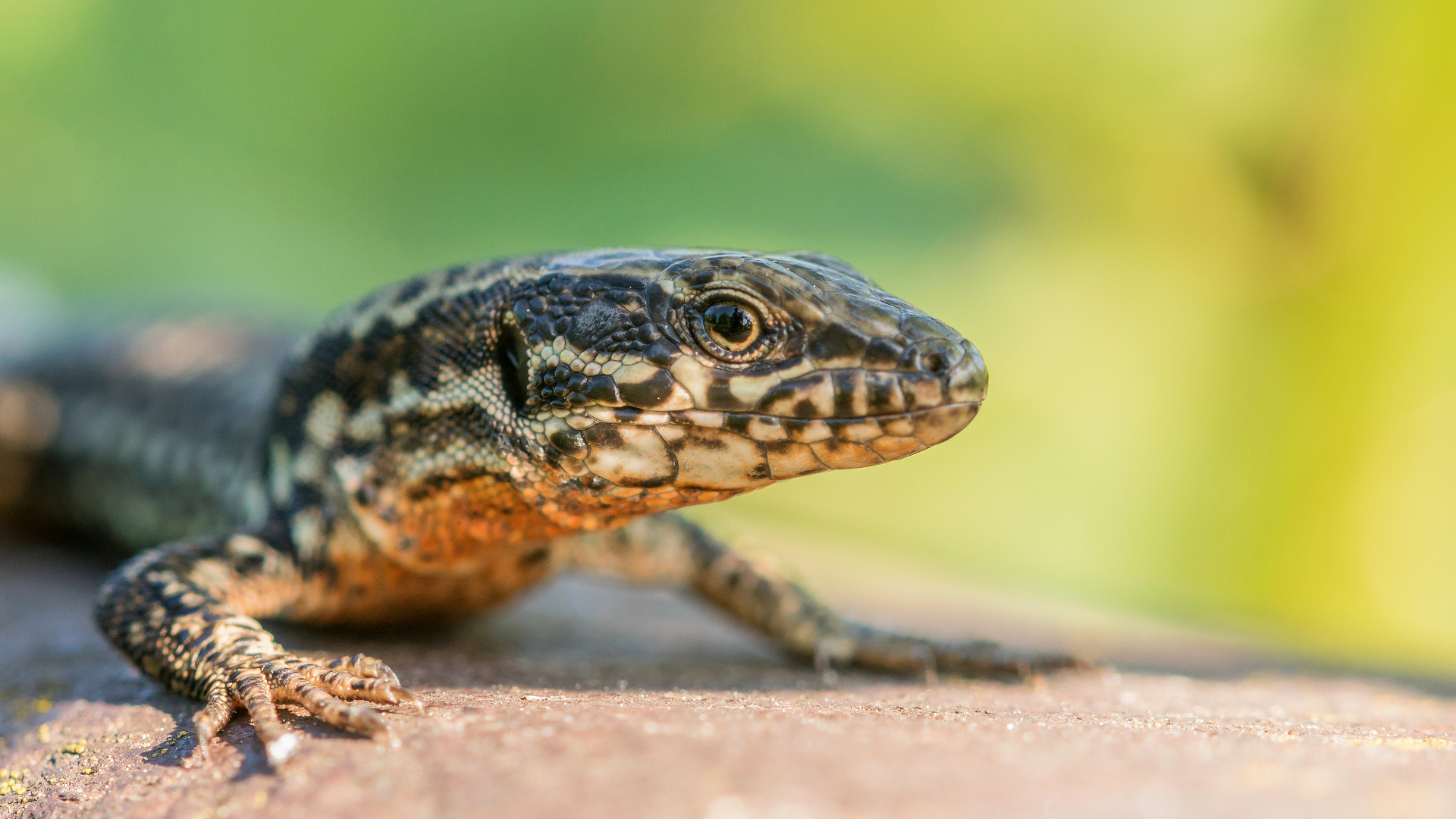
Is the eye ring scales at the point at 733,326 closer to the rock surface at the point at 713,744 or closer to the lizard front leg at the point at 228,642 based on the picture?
the rock surface at the point at 713,744

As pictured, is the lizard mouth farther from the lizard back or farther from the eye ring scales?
the lizard back

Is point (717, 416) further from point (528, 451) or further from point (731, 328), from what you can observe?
point (528, 451)

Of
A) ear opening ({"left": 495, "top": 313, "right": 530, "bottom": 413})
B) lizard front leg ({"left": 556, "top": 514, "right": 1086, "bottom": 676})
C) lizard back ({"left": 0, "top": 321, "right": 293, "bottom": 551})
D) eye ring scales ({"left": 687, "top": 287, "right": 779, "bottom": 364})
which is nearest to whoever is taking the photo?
eye ring scales ({"left": 687, "top": 287, "right": 779, "bottom": 364})

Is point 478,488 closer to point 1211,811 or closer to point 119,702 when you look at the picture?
point 119,702

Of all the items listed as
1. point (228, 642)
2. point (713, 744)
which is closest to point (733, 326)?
point (713, 744)

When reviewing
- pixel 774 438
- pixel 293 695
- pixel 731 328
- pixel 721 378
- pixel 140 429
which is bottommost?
pixel 293 695


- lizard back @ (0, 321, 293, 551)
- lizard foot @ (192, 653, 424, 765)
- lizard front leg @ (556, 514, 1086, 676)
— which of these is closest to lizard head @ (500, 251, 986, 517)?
lizard foot @ (192, 653, 424, 765)

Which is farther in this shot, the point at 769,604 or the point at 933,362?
the point at 769,604
